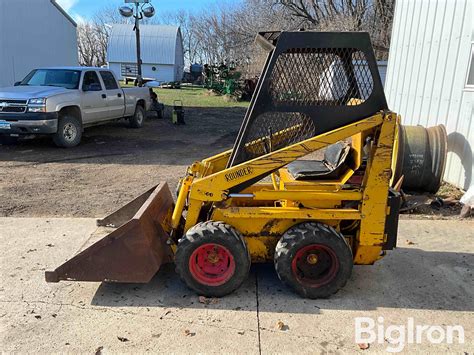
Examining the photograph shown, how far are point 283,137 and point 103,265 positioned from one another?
1827mm

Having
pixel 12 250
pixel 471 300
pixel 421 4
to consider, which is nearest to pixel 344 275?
pixel 471 300

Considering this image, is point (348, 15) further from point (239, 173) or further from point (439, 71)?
point (239, 173)

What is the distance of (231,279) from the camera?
3.58m

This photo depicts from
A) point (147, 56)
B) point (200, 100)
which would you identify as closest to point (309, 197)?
point (200, 100)

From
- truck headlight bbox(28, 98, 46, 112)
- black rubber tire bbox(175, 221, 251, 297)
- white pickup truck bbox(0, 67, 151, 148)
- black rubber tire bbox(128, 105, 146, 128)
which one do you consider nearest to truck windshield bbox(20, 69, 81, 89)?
white pickup truck bbox(0, 67, 151, 148)

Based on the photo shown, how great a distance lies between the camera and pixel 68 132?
1048 centimetres

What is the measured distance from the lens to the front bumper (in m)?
9.48

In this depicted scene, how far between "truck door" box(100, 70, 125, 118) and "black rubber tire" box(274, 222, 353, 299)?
9.71 metres

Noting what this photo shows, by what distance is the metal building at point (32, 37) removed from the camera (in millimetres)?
15070

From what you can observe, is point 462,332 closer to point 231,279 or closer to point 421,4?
point 231,279

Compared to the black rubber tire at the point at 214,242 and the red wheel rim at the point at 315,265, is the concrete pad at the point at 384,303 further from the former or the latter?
the black rubber tire at the point at 214,242

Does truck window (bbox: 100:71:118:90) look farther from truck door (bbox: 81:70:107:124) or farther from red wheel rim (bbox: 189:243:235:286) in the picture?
red wheel rim (bbox: 189:243:235:286)

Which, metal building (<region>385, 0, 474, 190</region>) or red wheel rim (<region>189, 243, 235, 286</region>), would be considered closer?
red wheel rim (<region>189, 243, 235, 286</region>)

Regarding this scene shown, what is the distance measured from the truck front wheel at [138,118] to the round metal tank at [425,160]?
932 cm
